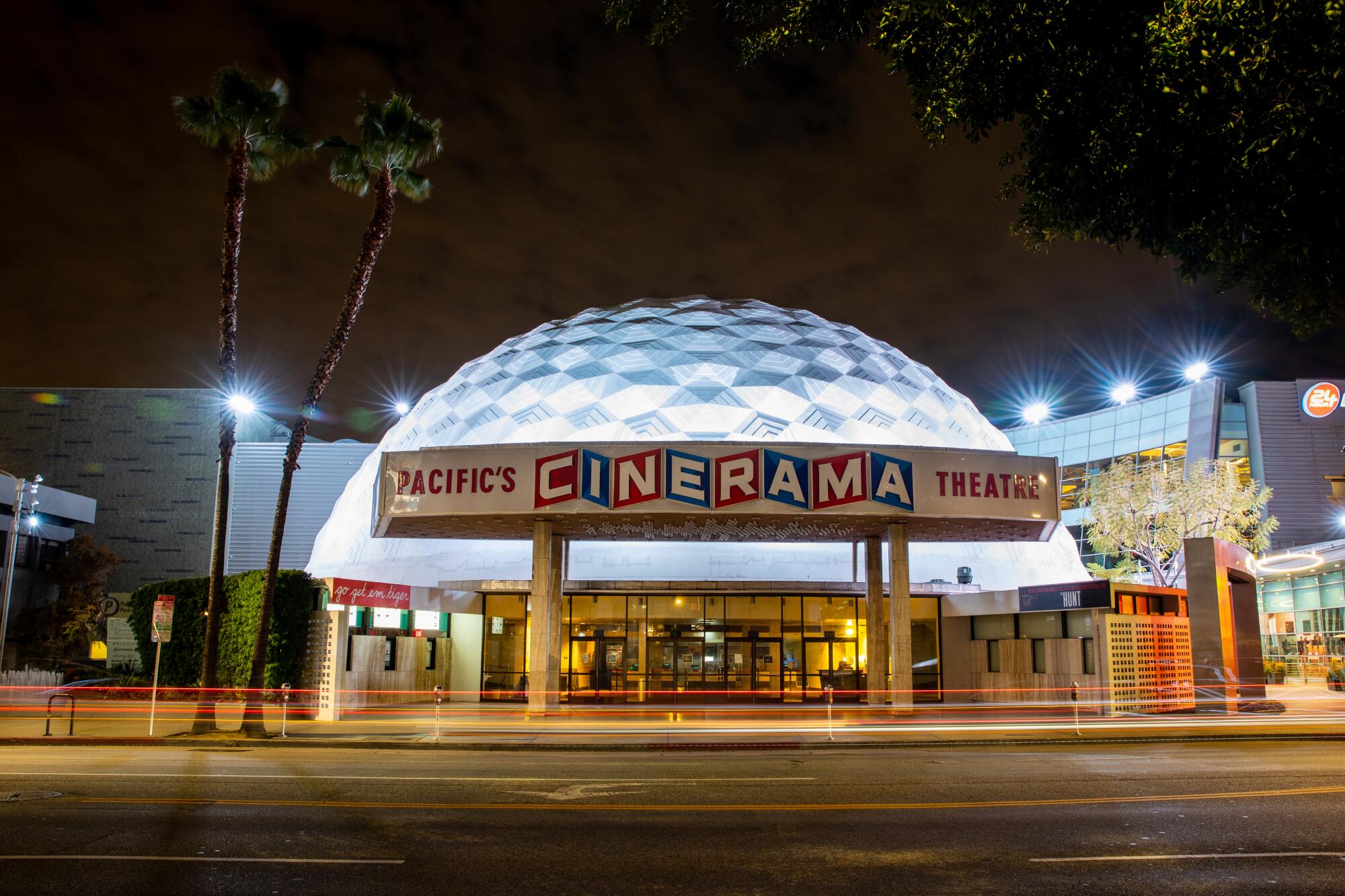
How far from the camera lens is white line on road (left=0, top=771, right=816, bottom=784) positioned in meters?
12.9

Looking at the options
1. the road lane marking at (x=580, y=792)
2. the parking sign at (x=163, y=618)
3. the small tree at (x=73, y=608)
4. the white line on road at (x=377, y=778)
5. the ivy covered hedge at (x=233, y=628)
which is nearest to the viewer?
the road lane marking at (x=580, y=792)

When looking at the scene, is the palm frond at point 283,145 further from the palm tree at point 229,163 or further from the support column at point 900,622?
the support column at point 900,622

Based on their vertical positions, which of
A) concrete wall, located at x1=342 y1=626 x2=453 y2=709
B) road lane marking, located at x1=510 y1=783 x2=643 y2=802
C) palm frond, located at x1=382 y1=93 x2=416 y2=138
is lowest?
road lane marking, located at x1=510 y1=783 x2=643 y2=802

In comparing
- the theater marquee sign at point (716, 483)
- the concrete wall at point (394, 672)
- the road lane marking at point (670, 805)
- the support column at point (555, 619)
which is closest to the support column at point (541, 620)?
the support column at point (555, 619)

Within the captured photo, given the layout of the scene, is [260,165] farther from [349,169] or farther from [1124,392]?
[1124,392]

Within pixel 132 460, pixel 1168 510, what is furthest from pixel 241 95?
pixel 132 460

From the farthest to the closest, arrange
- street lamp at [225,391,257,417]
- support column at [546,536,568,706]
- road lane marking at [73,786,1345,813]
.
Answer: street lamp at [225,391,257,417], support column at [546,536,568,706], road lane marking at [73,786,1345,813]

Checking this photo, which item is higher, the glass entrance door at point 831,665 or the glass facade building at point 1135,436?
the glass facade building at point 1135,436

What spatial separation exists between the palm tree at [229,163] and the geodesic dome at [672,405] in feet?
27.9

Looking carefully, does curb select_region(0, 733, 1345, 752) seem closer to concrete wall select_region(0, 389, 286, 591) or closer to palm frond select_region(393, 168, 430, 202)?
palm frond select_region(393, 168, 430, 202)

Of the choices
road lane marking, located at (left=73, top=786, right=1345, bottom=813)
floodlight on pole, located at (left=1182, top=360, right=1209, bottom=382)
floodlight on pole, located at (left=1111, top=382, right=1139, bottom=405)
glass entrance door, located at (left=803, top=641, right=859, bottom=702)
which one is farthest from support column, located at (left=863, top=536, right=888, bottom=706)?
floodlight on pole, located at (left=1182, top=360, right=1209, bottom=382)

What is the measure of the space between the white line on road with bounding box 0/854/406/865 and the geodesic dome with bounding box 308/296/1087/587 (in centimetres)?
1994

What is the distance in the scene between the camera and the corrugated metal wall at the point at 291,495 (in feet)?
177

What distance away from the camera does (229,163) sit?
21.0 metres
